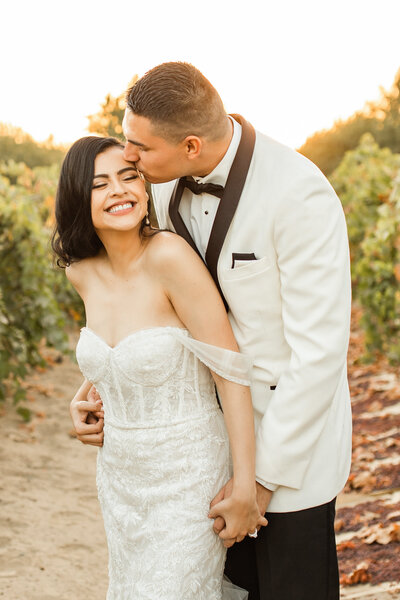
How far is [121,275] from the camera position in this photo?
2.44 m

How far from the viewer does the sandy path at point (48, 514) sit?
3.88 m

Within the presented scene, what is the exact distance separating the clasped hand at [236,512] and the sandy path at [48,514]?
1.82 m

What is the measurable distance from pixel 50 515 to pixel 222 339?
3.04 meters

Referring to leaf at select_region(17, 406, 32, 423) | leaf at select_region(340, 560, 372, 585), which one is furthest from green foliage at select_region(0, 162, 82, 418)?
leaf at select_region(340, 560, 372, 585)

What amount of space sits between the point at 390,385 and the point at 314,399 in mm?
5572

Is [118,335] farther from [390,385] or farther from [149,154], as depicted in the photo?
[390,385]

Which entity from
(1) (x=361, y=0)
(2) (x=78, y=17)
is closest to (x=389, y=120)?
(1) (x=361, y=0)

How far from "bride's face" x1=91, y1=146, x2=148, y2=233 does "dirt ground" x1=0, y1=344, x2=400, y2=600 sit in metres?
2.15

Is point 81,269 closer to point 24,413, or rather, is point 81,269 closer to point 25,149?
point 24,413

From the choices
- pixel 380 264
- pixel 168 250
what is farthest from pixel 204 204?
pixel 380 264

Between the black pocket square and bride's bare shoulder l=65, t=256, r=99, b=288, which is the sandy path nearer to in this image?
bride's bare shoulder l=65, t=256, r=99, b=288

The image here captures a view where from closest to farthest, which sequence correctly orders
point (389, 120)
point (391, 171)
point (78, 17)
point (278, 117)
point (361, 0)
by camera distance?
point (278, 117) → point (391, 171) → point (78, 17) → point (361, 0) → point (389, 120)

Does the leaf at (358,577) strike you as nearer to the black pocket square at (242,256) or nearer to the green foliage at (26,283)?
the black pocket square at (242,256)

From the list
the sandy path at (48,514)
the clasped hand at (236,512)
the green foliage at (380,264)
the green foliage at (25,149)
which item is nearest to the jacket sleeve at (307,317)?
the clasped hand at (236,512)
